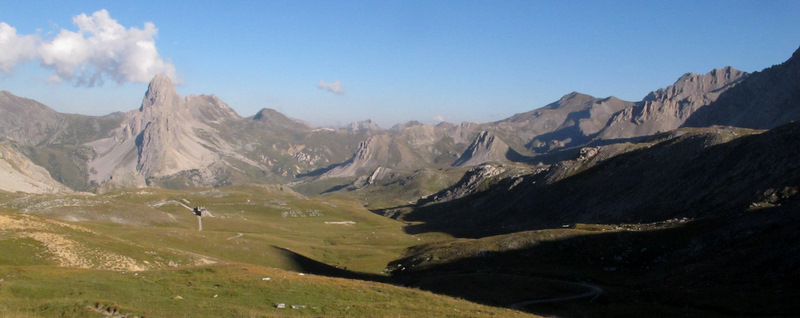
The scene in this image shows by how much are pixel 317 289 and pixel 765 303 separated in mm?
36646

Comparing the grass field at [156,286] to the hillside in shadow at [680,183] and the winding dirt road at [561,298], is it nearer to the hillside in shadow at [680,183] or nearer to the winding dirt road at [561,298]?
the winding dirt road at [561,298]

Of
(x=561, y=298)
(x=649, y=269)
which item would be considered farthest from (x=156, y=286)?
(x=649, y=269)

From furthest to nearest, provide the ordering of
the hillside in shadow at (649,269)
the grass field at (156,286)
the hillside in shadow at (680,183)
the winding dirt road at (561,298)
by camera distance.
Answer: the hillside in shadow at (680,183) < the winding dirt road at (561,298) < the hillside in shadow at (649,269) < the grass field at (156,286)

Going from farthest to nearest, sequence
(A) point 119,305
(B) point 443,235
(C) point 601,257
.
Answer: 1. (B) point 443,235
2. (C) point 601,257
3. (A) point 119,305

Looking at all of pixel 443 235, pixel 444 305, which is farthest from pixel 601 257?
pixel 443 235

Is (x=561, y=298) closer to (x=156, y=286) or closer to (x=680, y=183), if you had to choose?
(x=156, y=286)

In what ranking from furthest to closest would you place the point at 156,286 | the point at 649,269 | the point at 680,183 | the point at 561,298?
1. the point at 680,183
2. the point at 649,269
3. the point at 561,298
4. the point at 156,286

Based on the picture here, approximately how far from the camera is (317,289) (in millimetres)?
42281

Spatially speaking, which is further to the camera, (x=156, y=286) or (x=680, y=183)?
(x=680, y=183)

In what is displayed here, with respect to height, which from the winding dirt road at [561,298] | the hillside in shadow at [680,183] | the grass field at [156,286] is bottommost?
the winding dirt road at [561,298]

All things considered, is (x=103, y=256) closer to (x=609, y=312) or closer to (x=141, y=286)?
(x=141, y=286)

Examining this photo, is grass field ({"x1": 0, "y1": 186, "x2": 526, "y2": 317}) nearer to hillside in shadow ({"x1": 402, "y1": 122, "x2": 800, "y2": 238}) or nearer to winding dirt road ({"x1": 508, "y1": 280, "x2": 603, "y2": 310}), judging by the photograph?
winding dirt road ({"x1": 508, "y1": 280, "x2": 603, "y2": 310})

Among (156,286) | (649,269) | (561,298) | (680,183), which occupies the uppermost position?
(680,183)

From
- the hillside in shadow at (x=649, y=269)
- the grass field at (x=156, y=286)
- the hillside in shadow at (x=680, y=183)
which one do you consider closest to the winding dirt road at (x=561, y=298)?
the hillside in shadow at (x=649, y=269)
